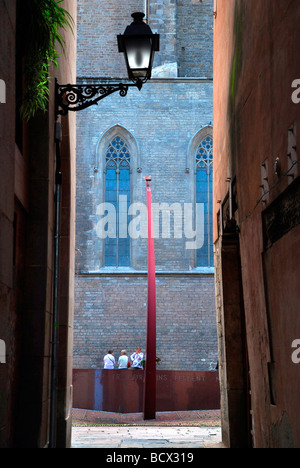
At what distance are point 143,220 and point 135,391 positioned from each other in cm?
1101

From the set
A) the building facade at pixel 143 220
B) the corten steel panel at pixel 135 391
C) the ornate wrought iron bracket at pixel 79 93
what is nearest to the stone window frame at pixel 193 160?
the building facade at pixel 143 220

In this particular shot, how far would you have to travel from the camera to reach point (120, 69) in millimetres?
33031

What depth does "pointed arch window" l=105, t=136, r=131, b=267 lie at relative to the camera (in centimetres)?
2962

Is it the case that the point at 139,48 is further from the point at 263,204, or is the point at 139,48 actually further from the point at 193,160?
the point at 193,160

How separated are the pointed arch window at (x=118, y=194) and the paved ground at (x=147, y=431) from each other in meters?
11.3

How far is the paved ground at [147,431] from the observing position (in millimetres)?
11781

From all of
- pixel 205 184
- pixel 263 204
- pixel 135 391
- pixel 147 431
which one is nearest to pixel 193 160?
pixel 205 184

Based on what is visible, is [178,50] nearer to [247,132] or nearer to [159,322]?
[159,322]

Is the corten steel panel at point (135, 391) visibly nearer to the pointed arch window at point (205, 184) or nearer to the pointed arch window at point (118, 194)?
the pointed arch window at point (118, 194)

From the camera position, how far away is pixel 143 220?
97.4ft

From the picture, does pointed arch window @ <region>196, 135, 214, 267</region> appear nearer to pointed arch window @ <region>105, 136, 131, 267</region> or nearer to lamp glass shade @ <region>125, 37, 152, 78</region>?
pointed arch window @ <region>105, 136, 131, 267</region>

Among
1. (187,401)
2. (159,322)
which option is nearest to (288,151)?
(187,401)

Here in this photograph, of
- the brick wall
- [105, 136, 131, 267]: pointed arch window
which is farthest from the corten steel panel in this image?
[105, 136, 131, 267]: pointed arch window

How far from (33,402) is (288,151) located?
136 inches
